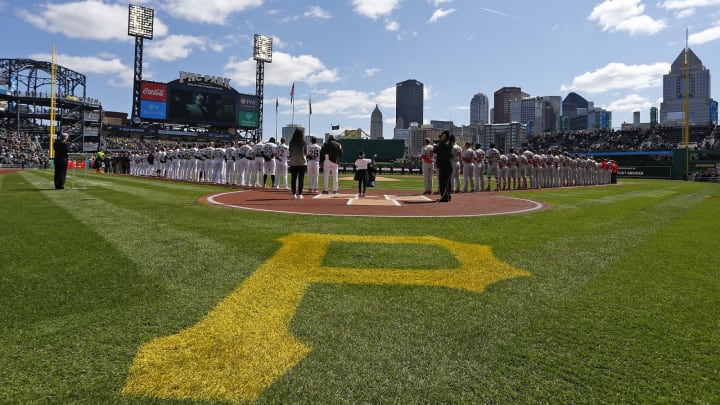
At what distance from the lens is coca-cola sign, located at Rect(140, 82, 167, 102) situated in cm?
7162

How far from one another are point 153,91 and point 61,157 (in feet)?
219

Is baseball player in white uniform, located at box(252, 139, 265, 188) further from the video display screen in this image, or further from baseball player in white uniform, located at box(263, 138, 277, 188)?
the video display screen

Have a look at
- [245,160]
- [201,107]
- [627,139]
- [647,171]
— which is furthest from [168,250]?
[627,139]

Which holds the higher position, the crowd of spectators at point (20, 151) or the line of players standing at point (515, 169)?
the crowd of spectators at point (20, 151)

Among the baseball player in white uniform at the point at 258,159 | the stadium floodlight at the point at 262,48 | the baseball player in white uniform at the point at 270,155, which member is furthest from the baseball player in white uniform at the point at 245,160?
the stadium floodlight at the point at 262,48

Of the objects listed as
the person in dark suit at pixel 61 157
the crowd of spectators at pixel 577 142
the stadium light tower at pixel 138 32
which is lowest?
the person in dark suit at pixel 61 157

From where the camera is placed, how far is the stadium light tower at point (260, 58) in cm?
8750

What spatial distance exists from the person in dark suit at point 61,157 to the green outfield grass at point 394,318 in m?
9.49

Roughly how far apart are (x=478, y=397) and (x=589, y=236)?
5.72 metres

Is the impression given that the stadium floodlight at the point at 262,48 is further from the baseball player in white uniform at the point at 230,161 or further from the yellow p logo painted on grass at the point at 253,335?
the yellow p logo painted on grass at the point at 253,335

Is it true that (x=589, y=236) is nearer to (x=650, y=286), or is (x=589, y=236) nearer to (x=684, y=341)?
(x=650, y=286)

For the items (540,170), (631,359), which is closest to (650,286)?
(631,359)

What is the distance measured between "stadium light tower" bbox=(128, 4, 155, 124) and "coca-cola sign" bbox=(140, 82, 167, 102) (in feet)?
2.75

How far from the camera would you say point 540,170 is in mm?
24062
